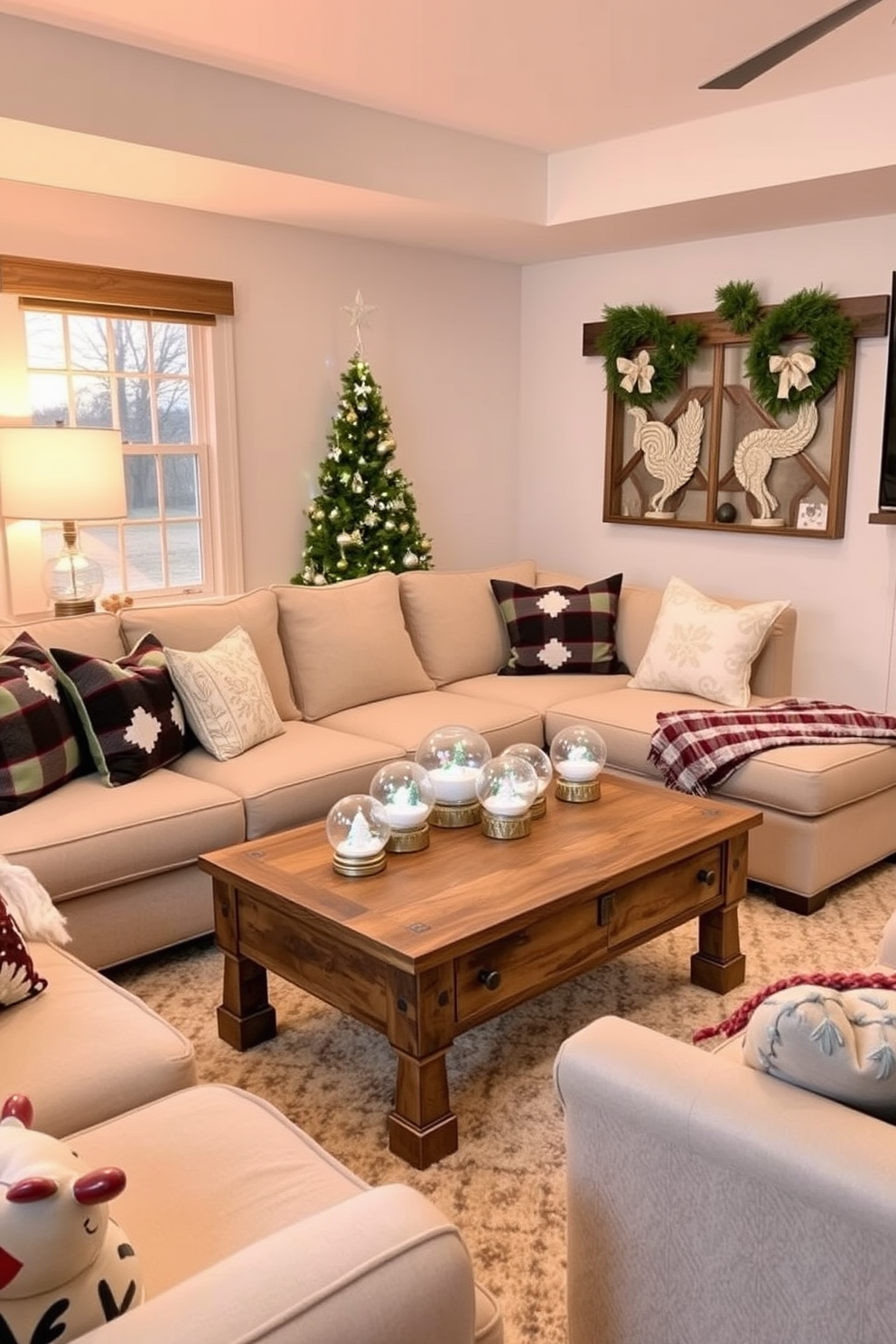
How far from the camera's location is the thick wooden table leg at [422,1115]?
7.56 ft

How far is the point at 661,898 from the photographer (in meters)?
2.82

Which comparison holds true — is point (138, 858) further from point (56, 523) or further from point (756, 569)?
point (756, 569)

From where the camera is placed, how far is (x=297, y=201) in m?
4.63

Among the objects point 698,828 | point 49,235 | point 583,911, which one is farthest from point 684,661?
point 49,235

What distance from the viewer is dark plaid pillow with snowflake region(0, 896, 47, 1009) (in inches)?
76.9

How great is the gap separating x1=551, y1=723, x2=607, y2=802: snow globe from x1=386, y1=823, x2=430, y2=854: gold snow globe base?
52 centimetres

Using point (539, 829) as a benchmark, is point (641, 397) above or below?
above

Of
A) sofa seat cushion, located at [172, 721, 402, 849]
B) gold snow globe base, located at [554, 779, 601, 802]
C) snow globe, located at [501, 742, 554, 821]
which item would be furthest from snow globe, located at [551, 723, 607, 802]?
sofa seat cushion, located at [172, 721, 402, 849]

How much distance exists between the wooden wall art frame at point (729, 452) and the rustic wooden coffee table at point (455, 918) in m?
2.56

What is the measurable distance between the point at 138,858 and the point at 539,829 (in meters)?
1.06

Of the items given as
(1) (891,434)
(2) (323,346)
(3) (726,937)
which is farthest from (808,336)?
(3) (726,937)

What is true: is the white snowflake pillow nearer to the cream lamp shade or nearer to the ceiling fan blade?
the ceiling fan blade

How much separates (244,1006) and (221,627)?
149 cm

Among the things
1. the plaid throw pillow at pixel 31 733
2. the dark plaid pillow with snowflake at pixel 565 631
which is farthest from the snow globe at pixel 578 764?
the dark plaid pillow with snowflake at pixel 565 631
